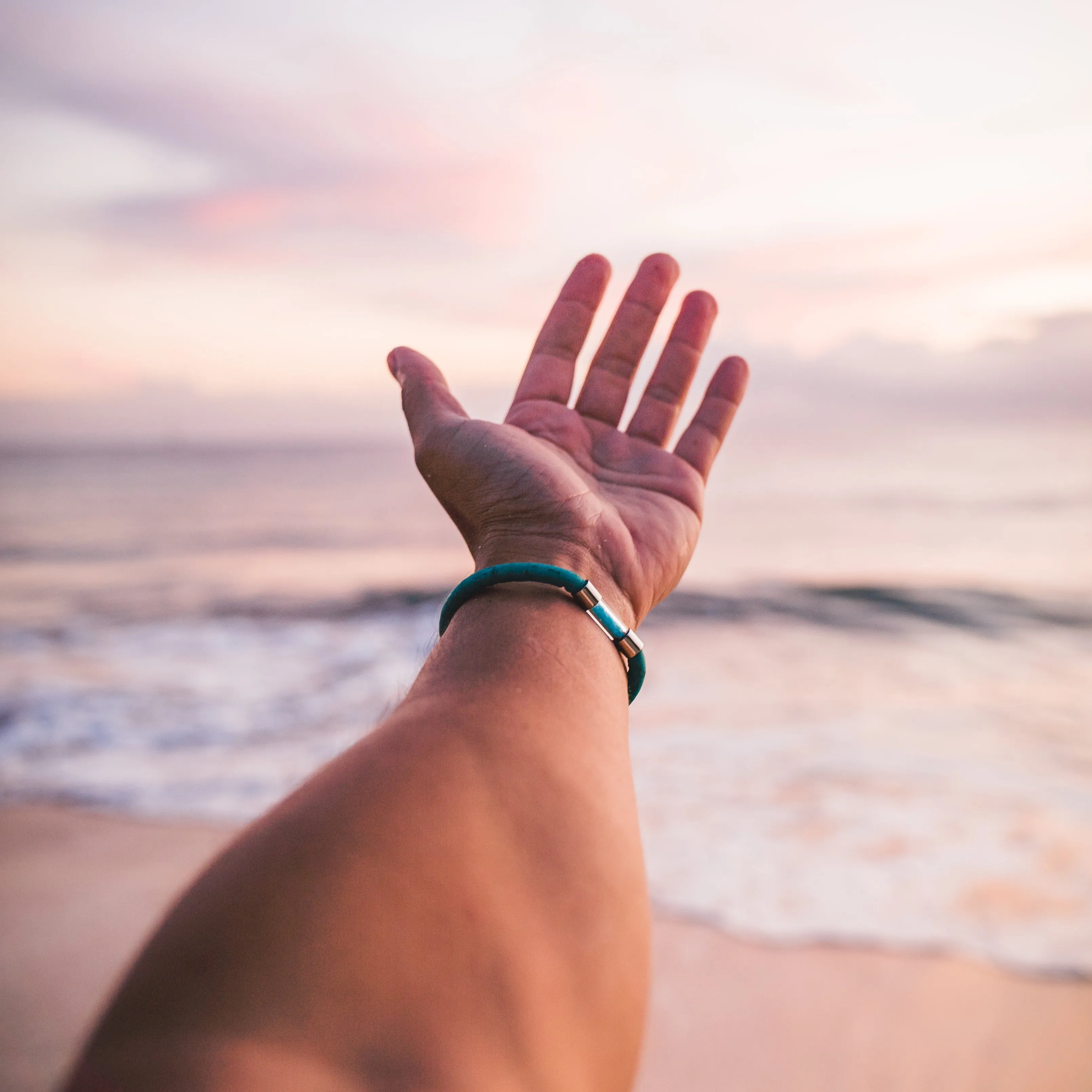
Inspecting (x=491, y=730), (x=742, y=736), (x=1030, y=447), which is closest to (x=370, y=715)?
(x=742, y=736)

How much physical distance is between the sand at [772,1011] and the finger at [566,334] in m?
2.16

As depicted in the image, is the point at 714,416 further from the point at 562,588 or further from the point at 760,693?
the point at 760,693

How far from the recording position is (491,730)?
1151mm

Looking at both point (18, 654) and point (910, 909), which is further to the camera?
point (18, 654)

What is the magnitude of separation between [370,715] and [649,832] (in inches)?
106

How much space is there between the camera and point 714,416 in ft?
7.74

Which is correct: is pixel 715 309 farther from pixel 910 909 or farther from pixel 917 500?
pixel 917 500

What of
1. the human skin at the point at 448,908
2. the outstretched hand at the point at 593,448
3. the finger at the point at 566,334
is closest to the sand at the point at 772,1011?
the outstretched hand at the point at 593,448

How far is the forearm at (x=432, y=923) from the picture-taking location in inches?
31.2

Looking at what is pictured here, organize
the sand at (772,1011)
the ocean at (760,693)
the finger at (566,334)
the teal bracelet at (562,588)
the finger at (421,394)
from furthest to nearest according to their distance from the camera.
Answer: the ocean at (760,693), the sand at (772,1011), the finger at (566,334), the finger at (421,394), the teal bracelet at (562,588)

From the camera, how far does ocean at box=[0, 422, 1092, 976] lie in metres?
3.65

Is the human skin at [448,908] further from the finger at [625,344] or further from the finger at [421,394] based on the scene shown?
the finger at [625,344]

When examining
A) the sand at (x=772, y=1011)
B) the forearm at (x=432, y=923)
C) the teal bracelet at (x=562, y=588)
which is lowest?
the sand at (x=772, y=1011)

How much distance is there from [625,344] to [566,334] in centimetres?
17
